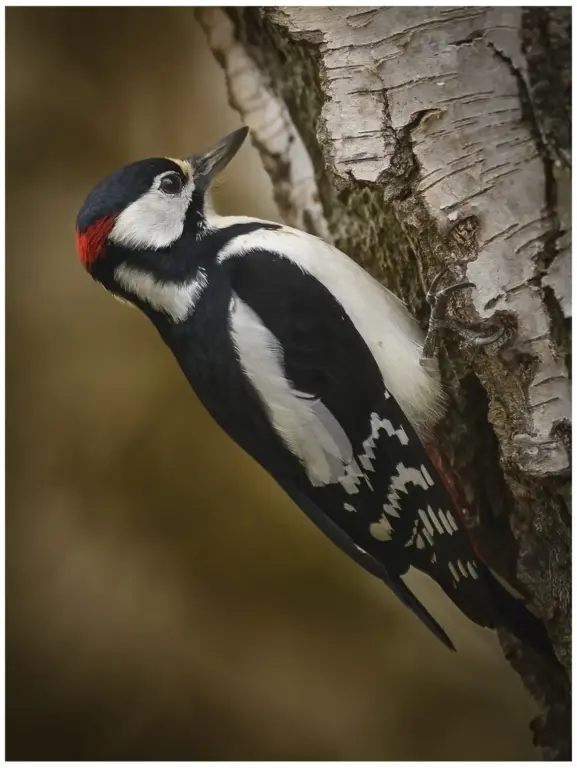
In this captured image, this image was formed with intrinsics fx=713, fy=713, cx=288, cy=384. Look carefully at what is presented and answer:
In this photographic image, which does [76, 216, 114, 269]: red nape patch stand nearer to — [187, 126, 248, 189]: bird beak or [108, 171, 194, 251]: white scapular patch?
[108, 171, 194, 251]: white scapular patch

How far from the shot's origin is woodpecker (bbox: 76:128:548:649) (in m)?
1.04

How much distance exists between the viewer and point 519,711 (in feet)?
3.71

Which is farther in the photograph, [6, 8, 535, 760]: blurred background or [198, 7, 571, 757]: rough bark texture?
[6, 8, 535, 760]: blurred background

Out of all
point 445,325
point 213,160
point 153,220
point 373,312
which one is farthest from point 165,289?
point 445,325

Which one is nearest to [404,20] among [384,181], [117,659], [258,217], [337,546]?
[384,181]

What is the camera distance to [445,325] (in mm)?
1047

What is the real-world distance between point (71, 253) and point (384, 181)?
0.48 metres

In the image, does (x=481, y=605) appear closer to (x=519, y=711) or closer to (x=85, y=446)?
(x=519, y=711)

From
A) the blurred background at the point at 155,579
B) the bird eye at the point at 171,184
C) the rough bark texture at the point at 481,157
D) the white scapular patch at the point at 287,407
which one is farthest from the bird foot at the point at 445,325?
the bird eye at the point at 171,184

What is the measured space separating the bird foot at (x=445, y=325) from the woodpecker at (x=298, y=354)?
0.11 feet

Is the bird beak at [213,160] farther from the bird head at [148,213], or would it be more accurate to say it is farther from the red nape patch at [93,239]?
the red nape patch at [93,239]

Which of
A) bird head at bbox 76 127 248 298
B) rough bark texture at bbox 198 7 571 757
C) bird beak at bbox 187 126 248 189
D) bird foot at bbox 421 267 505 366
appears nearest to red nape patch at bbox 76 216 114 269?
bird head at bbox 76 127 248 298

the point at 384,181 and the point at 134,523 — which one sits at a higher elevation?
the point at 384,181

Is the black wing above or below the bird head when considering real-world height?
below
